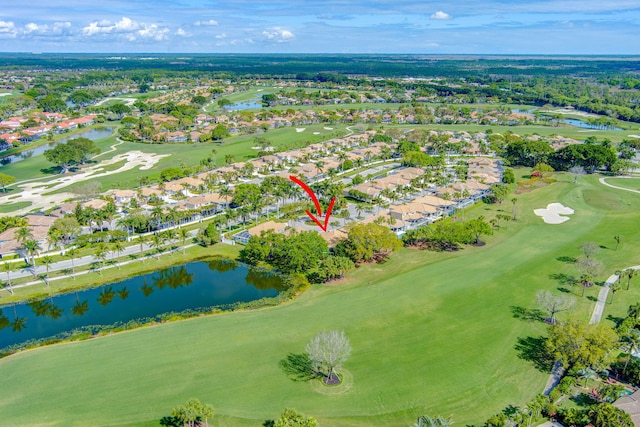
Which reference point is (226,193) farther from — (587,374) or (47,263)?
(587,374)

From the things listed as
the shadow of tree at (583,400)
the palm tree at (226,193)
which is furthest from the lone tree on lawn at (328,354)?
the palm tree at (226,193)

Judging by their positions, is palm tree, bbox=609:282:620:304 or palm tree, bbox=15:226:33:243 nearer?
palm tree, bbox=609:282:620:304

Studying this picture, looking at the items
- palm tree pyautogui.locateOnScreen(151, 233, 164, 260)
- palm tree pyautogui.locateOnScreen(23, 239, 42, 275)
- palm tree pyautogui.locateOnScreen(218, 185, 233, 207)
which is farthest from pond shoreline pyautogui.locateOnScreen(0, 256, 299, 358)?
palm tree pyautogui.locateOnScreen(218, 185, 233, 207)

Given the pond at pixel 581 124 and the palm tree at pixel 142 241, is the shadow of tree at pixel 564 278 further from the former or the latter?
the pond at pixel 581 124

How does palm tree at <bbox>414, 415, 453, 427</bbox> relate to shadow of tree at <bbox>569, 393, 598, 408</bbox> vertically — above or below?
above

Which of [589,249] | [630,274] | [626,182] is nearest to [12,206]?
[589,249]

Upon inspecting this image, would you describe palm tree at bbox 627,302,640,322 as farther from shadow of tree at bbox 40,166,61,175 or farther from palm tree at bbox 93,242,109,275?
shadow of tree at bbox 40,166,61,175

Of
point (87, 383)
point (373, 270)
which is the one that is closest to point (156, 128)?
point (373, 270)

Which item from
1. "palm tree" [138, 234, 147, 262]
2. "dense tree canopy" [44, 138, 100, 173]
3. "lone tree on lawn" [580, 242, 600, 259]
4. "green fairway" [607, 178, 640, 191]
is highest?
"dense tree canopy" [44, 138, 100, 173]
